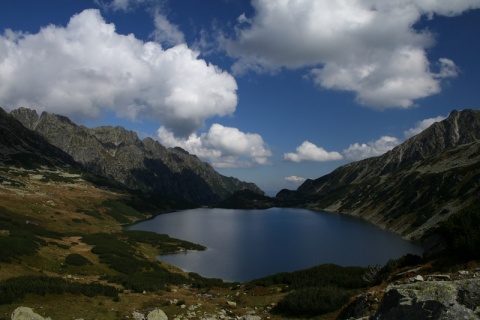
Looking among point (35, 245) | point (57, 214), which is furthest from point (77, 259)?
point (57, 214)

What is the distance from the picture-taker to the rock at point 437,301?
1043 centimetres

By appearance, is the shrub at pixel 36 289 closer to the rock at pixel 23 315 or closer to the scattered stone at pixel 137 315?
the scattered stone at pixel 137 315

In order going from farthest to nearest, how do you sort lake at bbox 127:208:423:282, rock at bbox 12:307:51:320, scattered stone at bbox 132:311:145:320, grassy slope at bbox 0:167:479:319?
lake at bbox 127:208:423:282 < grassy slope at bbox 0:167:479:319 < scattered stone at bbox 132:311:145:320 < rock at bbox 12:307:51:320

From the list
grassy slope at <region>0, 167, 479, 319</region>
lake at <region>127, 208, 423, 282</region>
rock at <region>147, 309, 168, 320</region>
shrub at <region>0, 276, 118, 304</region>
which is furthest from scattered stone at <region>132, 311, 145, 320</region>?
lake at <region>127, 208, 423, 282</region>

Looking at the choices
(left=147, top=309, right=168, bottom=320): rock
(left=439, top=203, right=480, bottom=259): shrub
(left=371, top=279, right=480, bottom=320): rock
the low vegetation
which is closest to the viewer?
(left=371, top=279, right=480, bottom=320): rock

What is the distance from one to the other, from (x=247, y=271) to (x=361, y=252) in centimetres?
4230

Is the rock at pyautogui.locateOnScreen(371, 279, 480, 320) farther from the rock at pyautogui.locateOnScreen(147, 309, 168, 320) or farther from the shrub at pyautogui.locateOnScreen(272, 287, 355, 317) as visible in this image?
the rock at pyautogui.locateOnScreen(147, 309, 168, 320)

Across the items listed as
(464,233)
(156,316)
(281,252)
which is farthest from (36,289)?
(281,252)

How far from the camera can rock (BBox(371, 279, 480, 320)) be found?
10.4 metres

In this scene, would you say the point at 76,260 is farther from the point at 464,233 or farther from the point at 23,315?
the point at 464,233

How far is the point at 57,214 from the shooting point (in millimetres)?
126812

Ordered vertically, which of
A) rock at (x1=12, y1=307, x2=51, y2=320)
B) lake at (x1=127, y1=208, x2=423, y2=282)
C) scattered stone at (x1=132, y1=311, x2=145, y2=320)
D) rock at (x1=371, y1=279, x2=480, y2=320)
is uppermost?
rock at (x1=371, y1=279, x2=480, y2=320)

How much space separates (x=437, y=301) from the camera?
10820 mm

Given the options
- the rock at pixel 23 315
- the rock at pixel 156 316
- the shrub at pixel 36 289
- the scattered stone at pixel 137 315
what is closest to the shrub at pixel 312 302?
the rock at pixel 156 316
